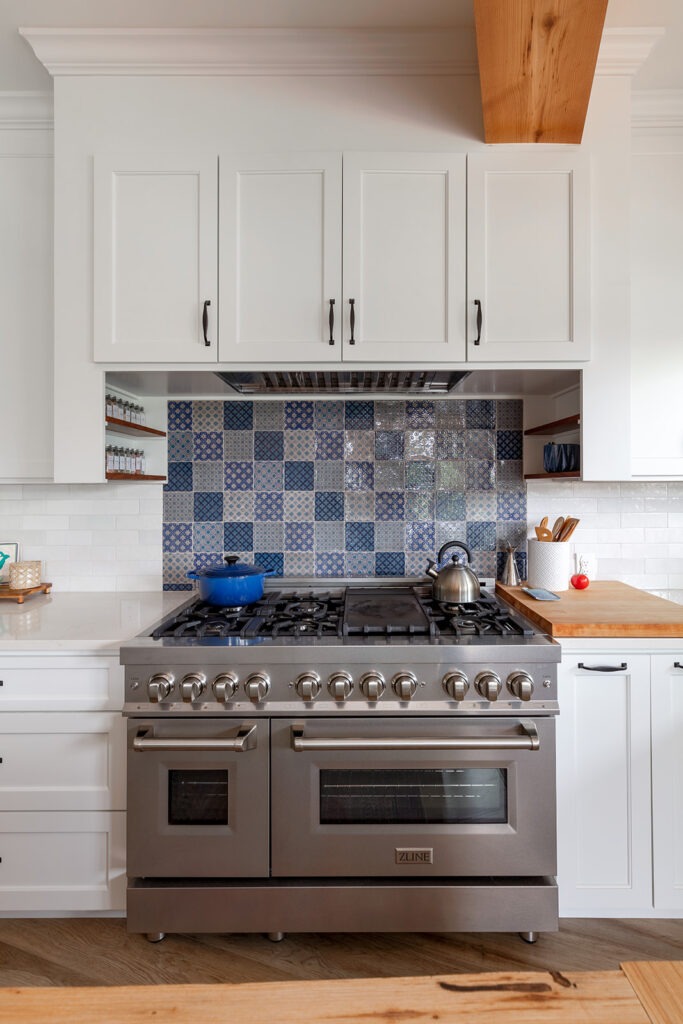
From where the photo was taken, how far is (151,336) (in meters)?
2.00

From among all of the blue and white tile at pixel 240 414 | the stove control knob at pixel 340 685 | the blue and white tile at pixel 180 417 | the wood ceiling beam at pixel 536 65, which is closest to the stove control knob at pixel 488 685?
the stove control knob at pixel 340 685

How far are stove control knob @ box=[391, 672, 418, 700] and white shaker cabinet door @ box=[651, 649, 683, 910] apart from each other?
73 centimetres

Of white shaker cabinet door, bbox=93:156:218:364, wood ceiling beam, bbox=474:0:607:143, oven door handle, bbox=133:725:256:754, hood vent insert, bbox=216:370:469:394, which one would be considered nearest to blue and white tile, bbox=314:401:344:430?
hood vent insert, bbox=216:370:469:394

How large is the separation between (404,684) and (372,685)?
9cm

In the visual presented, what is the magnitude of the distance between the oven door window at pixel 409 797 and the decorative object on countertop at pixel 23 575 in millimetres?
1424

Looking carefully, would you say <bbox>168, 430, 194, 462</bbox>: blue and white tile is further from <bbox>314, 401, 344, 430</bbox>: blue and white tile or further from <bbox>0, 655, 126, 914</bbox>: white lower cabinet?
<bbox>0, 655, 126, 914</bbox>: white lower cabinet

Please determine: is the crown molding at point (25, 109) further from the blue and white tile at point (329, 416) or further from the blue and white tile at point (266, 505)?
the blue and white tile at point (266, 505)

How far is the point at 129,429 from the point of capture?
224cm

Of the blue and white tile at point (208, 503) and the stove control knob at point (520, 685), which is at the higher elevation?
the blue and white tile at point (208, 503)

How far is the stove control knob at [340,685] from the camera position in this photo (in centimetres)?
165

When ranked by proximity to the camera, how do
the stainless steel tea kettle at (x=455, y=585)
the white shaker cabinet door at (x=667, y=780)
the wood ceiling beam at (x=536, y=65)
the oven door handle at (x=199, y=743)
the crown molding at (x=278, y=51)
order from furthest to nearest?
the stainless steel tea kettle at (x=455, y=585), the crown molding at (x=278, y=51), the white shaker cabinet door at (x=667, y=780), the oven door handle at (x=199, y=743), the wood ceiling beam at (x=536, y=65)

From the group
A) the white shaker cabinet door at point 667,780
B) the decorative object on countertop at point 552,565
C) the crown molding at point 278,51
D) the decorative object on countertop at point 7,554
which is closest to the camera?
the white shaker cabinet door at point 667,780

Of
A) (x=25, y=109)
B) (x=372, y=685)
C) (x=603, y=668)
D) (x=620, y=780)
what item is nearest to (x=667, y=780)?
(x=620, y=780)

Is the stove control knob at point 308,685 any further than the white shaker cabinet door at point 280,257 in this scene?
No
